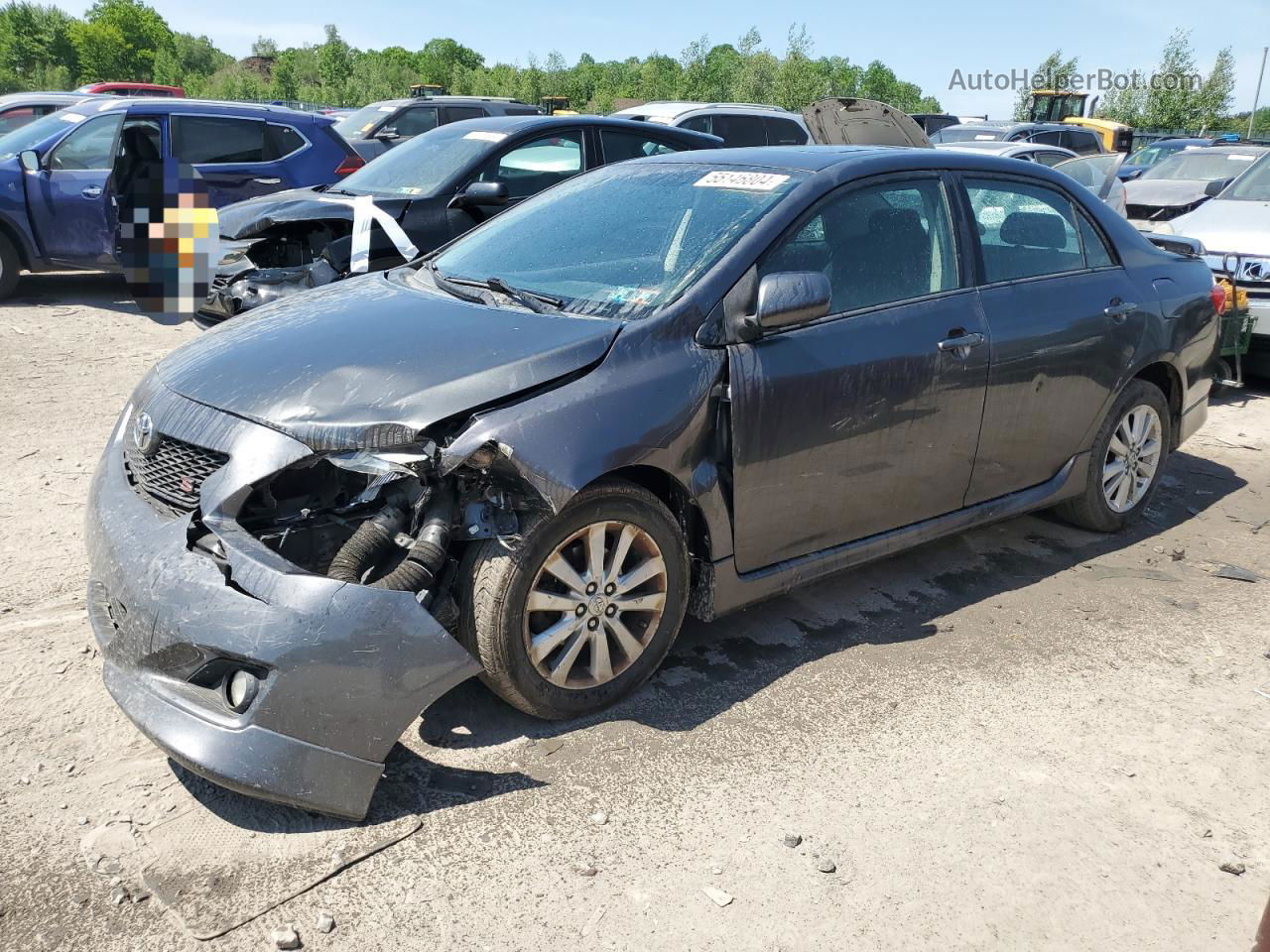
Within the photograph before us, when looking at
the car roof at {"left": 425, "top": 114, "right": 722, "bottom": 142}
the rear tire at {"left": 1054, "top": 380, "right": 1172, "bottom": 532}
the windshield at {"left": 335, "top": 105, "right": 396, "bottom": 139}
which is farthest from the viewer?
the windshield at {"left": 335, "top": 105, "right": 396, "bottom": 139}

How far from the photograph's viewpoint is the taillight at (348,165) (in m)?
10.9

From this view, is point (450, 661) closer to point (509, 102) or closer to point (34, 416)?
point (34, 416)

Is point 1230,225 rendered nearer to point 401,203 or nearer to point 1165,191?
point 401,203

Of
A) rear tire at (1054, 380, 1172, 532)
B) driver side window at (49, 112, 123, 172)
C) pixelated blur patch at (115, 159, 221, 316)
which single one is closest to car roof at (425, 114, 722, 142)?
pixelated blur patch at (115, 159, 221, 316)

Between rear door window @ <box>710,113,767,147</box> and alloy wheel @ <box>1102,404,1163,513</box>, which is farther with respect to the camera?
rear door window @ <box>710,113,767,147</box>

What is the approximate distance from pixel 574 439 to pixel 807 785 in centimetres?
126

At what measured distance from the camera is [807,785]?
331 cm

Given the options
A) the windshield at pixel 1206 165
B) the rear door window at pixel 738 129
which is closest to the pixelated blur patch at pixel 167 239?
the rear door window at pixel 738 129

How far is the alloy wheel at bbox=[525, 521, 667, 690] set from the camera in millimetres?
3361

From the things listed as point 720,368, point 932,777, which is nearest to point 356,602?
point 720,368

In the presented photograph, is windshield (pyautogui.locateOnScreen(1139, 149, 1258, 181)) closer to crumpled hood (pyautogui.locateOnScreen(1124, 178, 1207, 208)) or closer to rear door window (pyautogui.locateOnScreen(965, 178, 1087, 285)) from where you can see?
crumpled hood (pyautogui.locateOnScreen(1124, 178, 1207, 208))

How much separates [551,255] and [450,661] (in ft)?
6.03

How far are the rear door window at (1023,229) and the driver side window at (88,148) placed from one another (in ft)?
28.0

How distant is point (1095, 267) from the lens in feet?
16.7
